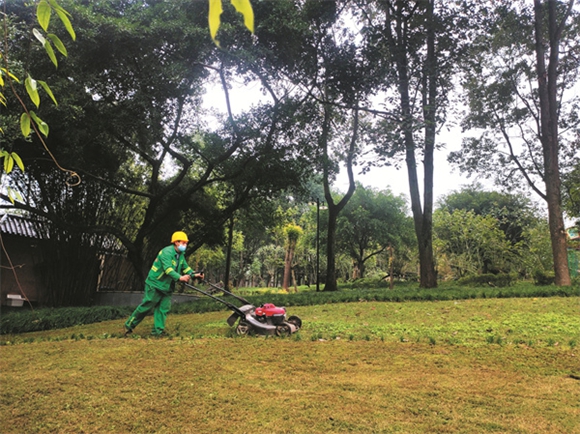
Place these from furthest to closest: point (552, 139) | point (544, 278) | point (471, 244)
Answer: point (471, 244) → point (544, 278) → point (552, 139)

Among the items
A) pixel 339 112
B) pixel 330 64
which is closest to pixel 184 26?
pixel 330 64

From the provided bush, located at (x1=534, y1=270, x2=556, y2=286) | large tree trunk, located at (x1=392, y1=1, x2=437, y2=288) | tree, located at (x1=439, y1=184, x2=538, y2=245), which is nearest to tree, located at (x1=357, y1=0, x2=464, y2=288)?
large tree trunk, located at (x1=392, y1=1, x2=437, y2=288)

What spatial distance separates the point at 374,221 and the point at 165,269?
18.0m

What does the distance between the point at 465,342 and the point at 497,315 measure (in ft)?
6.57

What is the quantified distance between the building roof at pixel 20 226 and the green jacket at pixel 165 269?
7223mm

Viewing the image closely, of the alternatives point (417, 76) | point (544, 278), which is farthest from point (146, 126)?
point (544, 278)

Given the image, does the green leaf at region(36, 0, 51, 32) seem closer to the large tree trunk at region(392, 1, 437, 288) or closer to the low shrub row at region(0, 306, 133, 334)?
the low shrub row at region(0, 306, 133, 334)

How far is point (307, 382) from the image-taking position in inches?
122

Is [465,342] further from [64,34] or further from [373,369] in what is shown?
[64,34]

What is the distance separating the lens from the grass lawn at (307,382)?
2.36m

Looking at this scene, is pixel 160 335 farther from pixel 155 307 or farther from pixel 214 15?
pixel 214 15

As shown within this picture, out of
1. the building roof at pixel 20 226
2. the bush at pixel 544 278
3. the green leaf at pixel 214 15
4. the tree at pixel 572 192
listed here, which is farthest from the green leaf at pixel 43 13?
the tree at pixel 572 192

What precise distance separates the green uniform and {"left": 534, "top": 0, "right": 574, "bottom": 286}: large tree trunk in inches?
365

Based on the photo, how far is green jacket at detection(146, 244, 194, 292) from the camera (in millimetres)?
5336
